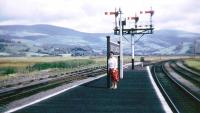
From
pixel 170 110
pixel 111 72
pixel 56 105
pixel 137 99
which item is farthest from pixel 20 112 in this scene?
pixel 111 72

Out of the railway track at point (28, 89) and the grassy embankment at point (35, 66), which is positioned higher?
the grassy embankment at point (35, 66)

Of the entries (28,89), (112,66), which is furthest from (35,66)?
(112,66)

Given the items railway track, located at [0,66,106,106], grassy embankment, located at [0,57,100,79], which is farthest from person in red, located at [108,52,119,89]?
grassy embankment, located at [0,57,100,79]

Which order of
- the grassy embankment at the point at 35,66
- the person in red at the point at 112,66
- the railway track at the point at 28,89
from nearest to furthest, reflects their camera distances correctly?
1. the railway track at the point at 28,89
2. the person in red at the point at 112,66
3. the grassy embankment at the point at 35,66

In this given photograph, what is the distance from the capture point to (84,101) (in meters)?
18.8

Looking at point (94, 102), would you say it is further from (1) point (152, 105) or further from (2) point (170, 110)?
(2) point (170, 110)

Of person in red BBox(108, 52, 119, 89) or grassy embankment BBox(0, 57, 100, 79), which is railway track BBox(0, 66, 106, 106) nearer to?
person in red BBox(108, 52, 119, 89)

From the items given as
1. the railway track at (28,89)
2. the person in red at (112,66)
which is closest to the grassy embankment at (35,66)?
the railway track at (28,89)

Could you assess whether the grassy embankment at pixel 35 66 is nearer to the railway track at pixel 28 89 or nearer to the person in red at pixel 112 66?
the railway track at pixel 28 89

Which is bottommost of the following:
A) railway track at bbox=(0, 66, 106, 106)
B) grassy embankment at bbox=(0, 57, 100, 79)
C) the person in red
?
railway track at bbox=(0, 66, 106, 106)

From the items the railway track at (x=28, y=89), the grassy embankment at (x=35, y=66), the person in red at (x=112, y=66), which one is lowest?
the railway track at (x=28, y=89)

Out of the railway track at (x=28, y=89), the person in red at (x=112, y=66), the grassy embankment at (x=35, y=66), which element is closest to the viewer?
the railway track at (x=28, y=89)

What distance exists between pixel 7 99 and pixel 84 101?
347 cm

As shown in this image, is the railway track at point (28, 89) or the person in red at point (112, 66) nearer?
the railway track at point (28, 89)
